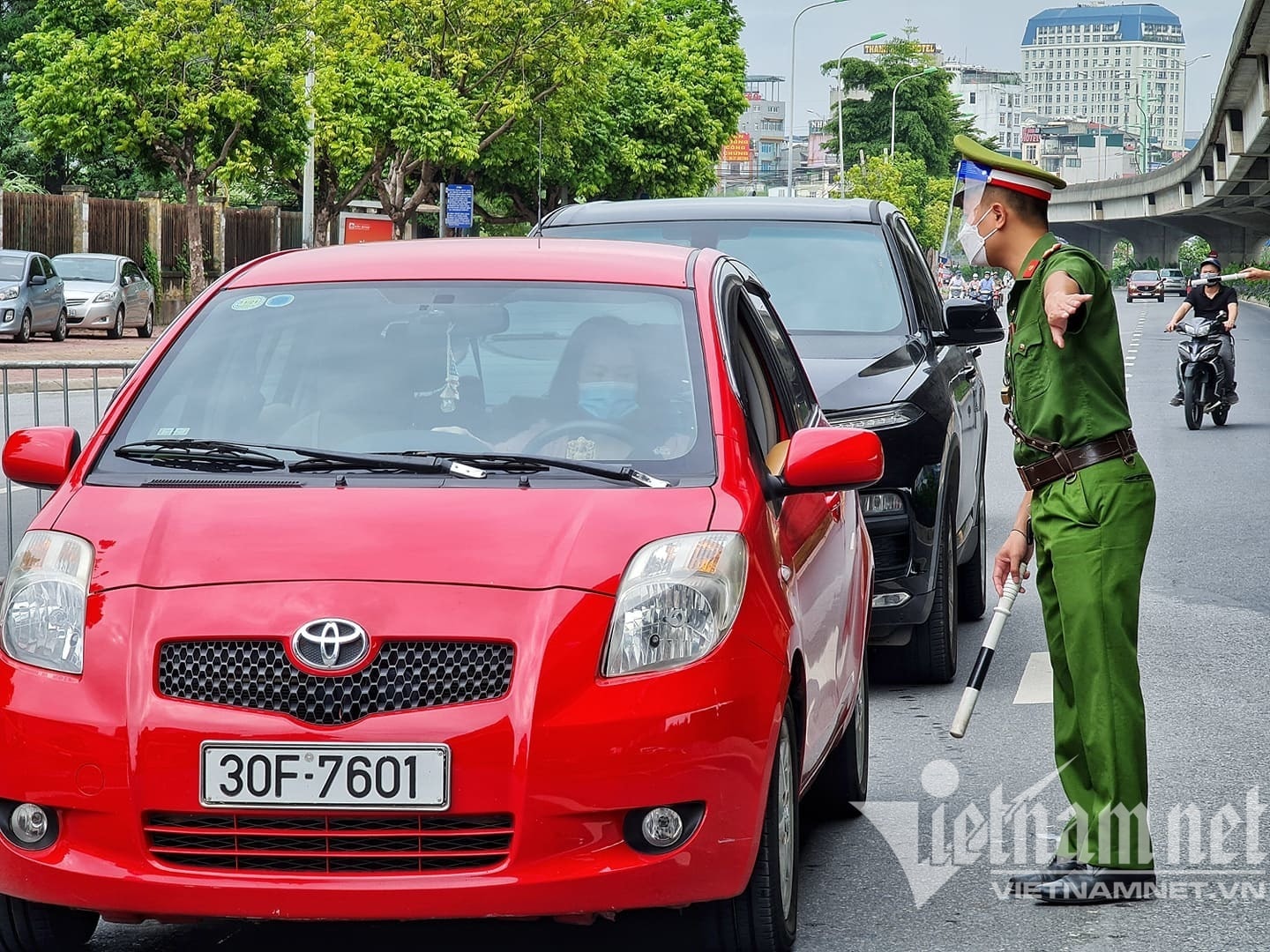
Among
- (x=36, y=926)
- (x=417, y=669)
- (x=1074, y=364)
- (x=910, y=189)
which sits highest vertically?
(x=910, y=189)

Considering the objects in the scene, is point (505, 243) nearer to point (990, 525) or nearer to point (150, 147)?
point (990, 525)

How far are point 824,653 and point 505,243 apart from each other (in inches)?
Answer: 56.2

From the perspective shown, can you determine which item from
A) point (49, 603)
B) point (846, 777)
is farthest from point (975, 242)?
point (49, 603)

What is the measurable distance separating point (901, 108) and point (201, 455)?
437 feet

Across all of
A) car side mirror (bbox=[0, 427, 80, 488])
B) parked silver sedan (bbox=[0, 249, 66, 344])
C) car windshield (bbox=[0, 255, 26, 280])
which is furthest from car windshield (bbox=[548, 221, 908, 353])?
car windshield (bbox=[0, 255, 26, 280])

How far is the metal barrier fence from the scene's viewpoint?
8570mm

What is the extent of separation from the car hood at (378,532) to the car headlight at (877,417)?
3278 mm

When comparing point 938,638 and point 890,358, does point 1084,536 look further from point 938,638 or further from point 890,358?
point 890,358

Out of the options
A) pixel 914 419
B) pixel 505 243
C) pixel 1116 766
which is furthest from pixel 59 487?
pixel 914 419

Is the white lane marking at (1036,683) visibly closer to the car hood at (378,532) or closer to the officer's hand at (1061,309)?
the officer's hand at (1061,309)

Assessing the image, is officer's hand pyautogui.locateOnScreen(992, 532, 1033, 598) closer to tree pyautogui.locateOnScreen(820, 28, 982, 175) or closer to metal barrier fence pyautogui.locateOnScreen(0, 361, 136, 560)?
metal barrier fence pyautogui.locateOnScreen(0, 361, 136, 560)

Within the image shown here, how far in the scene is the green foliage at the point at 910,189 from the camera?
111 metres

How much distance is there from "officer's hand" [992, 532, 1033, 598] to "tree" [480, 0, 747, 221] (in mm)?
58149

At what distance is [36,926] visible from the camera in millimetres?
4250
